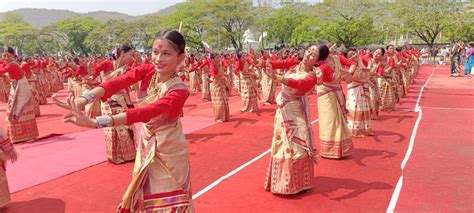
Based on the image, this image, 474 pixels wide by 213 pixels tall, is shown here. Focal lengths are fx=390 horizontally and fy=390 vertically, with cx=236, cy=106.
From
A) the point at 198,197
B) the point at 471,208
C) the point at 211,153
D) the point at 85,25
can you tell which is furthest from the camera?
the point at 85,25

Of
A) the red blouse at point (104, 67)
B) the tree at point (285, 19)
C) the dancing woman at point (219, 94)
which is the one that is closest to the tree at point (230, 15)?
the tree at point (285, 19)

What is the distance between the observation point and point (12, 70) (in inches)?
303

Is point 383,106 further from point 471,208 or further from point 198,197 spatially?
point 198,197

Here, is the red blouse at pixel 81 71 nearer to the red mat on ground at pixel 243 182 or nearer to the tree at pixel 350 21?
the red mat on ground at pixel 243 182

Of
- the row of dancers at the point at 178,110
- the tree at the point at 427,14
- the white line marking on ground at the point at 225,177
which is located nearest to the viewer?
the row of dancers at the point at 178,110

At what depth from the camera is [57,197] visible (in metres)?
5.14

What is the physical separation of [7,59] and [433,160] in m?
7.98

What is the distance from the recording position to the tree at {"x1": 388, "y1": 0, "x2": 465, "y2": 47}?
125ft

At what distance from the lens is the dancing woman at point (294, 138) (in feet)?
15.7

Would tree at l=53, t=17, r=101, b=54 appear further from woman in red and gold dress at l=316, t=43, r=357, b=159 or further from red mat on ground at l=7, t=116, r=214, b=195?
woman in red and gold dress at l=316, t=43, r=357, b=159

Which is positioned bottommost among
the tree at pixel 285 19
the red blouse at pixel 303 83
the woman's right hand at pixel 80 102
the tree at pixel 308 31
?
the red blouse at pixel 303 83

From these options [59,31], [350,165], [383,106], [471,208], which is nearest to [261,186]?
[350,165]

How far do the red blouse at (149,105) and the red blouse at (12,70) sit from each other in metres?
5.36

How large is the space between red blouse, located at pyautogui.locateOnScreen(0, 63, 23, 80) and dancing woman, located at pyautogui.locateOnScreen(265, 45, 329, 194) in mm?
5527
